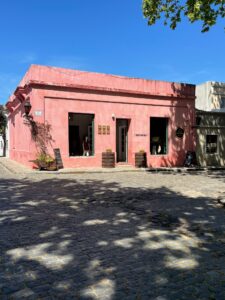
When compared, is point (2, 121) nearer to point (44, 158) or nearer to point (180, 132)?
point (44, 158)

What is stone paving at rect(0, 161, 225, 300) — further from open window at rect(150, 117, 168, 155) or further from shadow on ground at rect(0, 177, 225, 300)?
open window at rect(150, 117, 168, 155)

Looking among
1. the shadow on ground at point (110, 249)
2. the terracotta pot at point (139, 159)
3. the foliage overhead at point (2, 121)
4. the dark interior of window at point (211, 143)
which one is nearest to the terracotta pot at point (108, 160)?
the terracotta pot at point (139, 159)

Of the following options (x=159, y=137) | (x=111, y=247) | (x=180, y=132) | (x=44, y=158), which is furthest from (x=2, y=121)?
(x=111, y=247)

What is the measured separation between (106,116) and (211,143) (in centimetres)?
767

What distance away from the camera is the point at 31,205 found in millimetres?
6777

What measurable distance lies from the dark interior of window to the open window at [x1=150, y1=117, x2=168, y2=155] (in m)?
3.16

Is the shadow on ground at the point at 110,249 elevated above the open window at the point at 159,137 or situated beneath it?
situated beneath

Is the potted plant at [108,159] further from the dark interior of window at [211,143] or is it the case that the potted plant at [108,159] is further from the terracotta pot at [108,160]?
the dark interior of window at [211,143]

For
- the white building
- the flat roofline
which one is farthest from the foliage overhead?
the white building

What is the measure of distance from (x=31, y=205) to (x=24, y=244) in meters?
2.64

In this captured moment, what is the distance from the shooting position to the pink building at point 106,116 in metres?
15.1

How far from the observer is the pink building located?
49.5 ft

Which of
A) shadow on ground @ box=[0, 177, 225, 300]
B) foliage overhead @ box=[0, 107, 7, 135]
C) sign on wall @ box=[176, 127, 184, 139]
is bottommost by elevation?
shadow on ground @ box=[0, 177, 225, 300]

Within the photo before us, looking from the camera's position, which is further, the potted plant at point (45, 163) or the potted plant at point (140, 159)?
the potted plant at point (140, 159)
